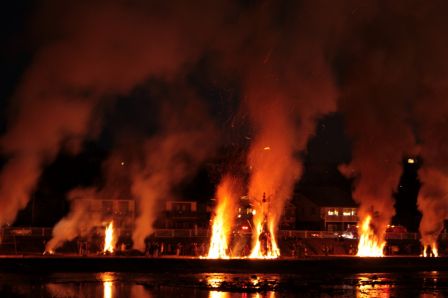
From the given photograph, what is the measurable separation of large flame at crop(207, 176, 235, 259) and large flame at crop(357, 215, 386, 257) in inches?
463

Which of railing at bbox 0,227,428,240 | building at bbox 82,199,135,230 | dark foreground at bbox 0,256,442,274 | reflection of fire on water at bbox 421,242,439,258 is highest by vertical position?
building at bbox 82,199,135,230

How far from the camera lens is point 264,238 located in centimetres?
5631

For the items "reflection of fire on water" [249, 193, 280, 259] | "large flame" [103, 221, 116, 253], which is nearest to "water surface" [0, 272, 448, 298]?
"reflection of fire on water" [249, 193, 280, 259]

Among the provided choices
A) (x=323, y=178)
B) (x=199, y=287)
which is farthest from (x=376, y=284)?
(x=323, y=178)

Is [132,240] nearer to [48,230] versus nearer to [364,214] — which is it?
[48,230]

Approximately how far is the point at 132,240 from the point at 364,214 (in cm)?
2264

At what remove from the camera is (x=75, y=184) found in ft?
268

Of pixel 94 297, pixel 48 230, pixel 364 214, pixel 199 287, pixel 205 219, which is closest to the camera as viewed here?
pixel 94 297

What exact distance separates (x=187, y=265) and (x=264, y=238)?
13470 millimetres

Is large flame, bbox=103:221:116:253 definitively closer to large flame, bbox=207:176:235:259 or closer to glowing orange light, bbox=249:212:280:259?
large flame, bbox=207:176:235:259

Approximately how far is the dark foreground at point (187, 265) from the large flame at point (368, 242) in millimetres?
10215

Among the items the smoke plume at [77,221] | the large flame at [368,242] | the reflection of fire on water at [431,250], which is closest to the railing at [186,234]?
the smoke plume at [77,221]

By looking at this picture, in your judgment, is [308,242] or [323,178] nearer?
[308,242]

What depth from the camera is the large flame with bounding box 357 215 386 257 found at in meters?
61.0
